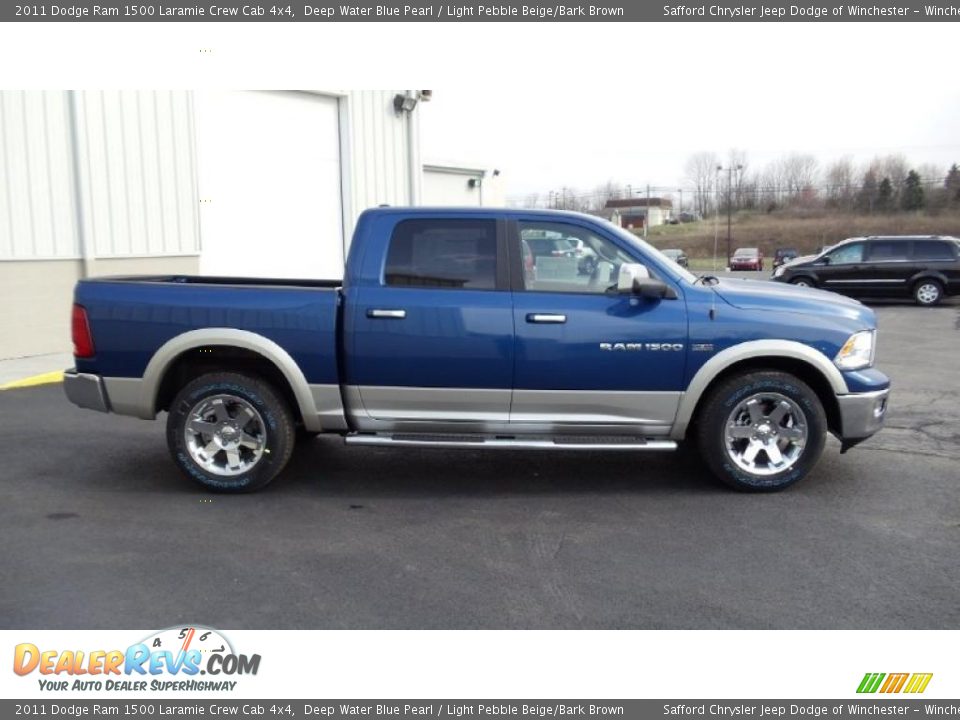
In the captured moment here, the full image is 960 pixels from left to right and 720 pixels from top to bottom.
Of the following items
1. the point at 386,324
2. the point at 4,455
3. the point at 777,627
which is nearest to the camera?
the point at 777,627

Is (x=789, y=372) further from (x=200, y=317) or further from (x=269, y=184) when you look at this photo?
(x=269, y=184)

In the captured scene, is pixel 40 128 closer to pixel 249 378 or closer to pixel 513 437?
pixel 249 378

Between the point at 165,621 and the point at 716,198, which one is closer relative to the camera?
the point at 165,621

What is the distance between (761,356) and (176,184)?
10767 millimetres

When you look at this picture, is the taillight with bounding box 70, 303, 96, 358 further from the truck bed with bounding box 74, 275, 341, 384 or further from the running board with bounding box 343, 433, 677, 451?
the running board with bounding box 343, 433, 677, 451

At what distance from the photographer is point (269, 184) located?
15578 mm

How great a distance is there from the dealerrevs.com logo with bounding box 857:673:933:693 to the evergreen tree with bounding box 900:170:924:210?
82.7m

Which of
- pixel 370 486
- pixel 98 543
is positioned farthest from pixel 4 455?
pixel 370 486

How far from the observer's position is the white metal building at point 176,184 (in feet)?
38.9

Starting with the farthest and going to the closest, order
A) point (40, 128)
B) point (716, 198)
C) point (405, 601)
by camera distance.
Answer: point (716, 198) → point (40, 128) → point (405, 601)

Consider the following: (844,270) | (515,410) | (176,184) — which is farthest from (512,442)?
(844,270)

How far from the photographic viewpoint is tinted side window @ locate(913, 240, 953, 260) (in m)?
20.7

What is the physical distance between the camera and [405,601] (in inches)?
163

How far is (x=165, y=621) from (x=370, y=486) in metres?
2.29
